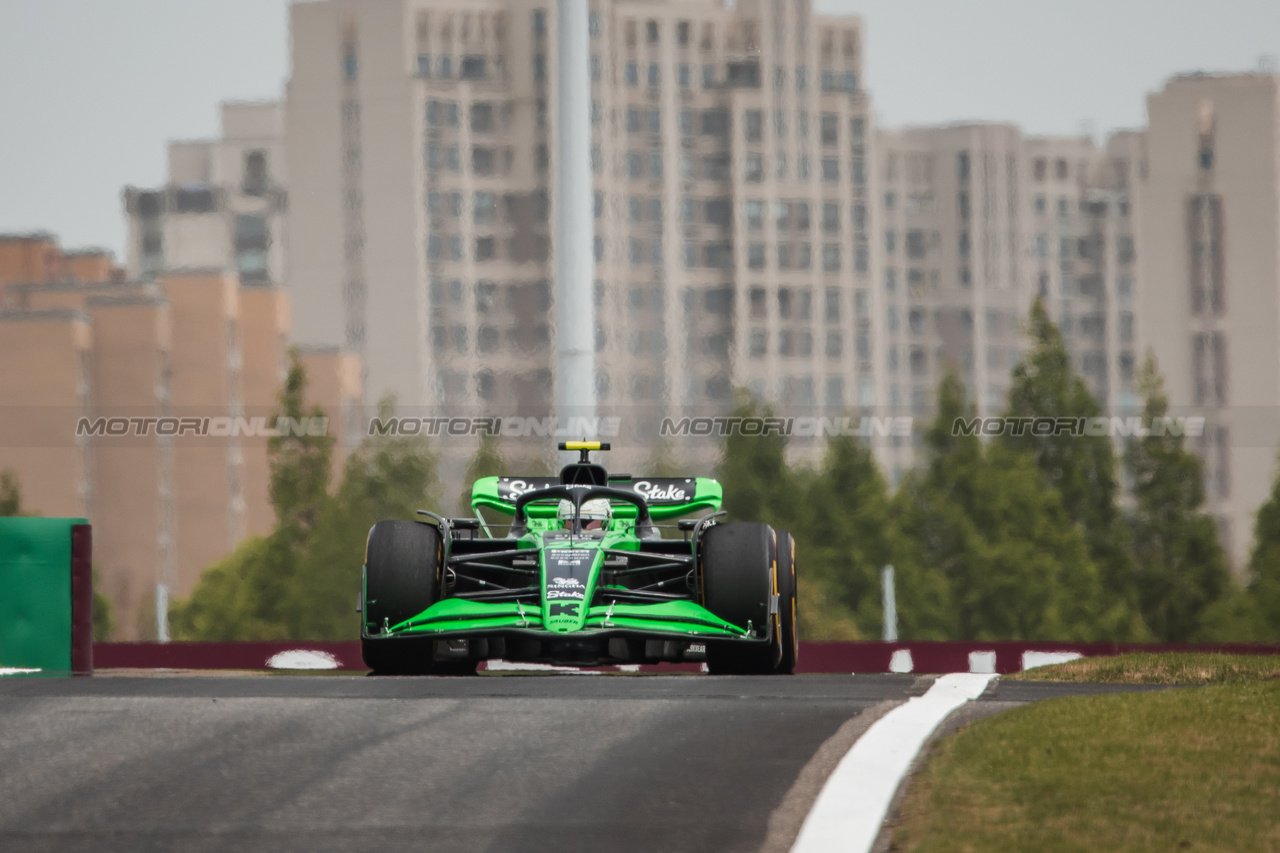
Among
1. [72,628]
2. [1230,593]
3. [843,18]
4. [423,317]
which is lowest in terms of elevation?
[1230,593]

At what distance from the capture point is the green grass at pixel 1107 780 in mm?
6332

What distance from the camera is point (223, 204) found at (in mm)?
123812

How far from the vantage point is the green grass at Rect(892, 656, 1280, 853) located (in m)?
6.33

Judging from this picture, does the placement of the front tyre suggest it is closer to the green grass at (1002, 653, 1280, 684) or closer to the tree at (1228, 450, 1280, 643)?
the green grass at (1002, 653, 1280, 684)

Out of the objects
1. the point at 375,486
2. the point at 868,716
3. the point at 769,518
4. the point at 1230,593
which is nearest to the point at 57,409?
the point at 375,486

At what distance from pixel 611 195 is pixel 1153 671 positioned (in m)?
103

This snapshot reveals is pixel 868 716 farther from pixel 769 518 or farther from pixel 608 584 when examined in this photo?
pixel 769 518

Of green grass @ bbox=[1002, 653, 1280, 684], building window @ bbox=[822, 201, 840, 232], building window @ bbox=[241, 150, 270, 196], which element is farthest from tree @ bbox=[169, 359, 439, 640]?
building window @ bbox=[241, 150, 270, 196]

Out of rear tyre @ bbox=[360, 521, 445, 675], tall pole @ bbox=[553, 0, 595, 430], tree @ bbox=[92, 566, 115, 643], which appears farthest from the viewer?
tree @ bbox=[92, 566, 115, 643]

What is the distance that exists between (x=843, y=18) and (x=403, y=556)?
368 feet

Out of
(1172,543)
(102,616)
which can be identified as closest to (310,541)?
(102,616)

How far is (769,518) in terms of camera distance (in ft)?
193

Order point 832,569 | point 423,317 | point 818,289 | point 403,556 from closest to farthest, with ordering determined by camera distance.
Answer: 1. point 403,556
2. point 832,569
3. point 423,317
4. point 818,289

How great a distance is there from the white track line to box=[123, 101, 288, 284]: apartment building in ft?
356
